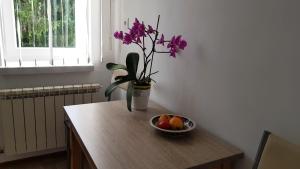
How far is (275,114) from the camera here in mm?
992

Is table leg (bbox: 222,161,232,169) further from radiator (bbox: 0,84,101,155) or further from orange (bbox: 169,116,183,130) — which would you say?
radiator (bbox: 0,84,101,155)

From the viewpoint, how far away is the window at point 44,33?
2.16m

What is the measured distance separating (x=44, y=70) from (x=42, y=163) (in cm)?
89

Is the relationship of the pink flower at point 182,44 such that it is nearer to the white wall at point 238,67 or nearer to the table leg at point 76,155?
the white wall at point 238,67

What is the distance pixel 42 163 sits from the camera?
237cm

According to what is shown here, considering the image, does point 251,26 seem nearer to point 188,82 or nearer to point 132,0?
point 188,82

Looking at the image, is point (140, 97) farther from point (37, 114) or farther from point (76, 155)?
point (37, 114)

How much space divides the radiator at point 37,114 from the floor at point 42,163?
0.15 meters

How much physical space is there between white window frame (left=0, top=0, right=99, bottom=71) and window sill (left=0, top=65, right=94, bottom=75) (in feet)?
0.13

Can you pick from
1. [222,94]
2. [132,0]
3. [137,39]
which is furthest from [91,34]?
[222,94]

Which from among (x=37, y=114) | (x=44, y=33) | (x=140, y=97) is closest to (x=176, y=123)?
(x=140, y=97)

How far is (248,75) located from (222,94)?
0.19 m

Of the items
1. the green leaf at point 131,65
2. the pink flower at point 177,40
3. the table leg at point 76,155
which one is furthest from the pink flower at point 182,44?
the table leg at point 76,155

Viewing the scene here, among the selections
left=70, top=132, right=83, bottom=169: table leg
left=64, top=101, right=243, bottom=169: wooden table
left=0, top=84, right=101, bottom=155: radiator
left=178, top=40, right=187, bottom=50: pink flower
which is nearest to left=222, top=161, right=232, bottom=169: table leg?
left=64, top=101, right=243, bottom=169: wooden table
